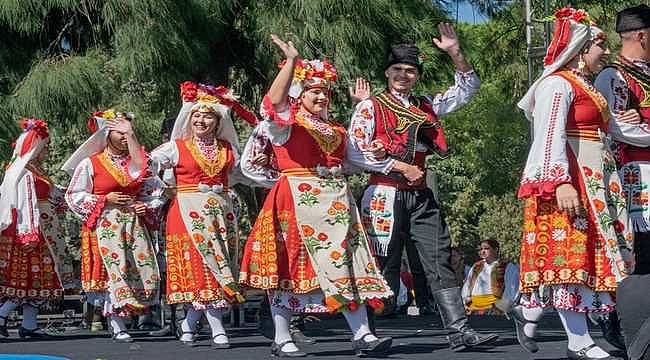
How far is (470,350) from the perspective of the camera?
21.2 ft

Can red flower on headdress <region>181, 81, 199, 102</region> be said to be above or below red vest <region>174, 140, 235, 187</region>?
above

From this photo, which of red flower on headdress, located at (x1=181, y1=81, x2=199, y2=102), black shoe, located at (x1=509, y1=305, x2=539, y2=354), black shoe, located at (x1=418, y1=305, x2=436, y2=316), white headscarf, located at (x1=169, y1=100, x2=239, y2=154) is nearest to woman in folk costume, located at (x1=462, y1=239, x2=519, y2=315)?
black shoe, located at (x1=418, y1=305, x2=436, y2=316)

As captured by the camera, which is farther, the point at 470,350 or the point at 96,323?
the point at 96,323

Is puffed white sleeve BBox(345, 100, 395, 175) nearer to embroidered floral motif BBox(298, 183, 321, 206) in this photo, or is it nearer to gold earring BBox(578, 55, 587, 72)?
embroidered floral motif BBox(298, 183, 321, 206)

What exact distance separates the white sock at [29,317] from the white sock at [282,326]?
3.10m

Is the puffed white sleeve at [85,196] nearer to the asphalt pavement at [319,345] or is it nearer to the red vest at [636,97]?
the asphalt pavement at [319,345]

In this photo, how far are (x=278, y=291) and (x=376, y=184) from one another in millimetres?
781

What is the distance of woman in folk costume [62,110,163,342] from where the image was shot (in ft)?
26.7

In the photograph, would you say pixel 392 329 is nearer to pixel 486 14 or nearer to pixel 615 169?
pixel 615 169

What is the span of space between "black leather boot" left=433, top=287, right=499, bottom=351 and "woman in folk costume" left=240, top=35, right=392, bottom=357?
35cm

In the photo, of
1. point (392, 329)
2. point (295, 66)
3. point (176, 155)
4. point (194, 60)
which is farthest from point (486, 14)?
point (295, 66)

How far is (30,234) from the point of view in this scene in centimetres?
866

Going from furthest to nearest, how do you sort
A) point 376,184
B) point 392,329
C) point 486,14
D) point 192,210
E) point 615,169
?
1. point 486,14
2. point 392,329
3. point 192,210
4. point 376,184
5. point 615,169

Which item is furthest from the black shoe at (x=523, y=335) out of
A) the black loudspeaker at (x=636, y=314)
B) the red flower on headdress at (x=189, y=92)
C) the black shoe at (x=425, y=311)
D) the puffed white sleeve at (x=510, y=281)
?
the black shoe at (x=425, y=311)
